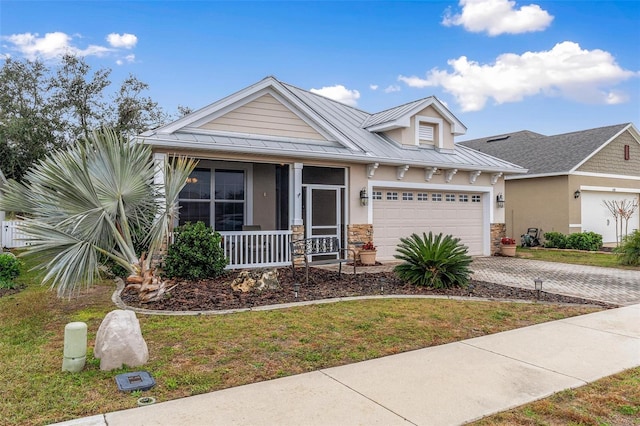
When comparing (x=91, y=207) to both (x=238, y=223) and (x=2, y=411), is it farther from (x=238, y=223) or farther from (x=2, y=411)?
(x=238, y=223)

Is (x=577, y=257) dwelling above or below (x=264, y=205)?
below

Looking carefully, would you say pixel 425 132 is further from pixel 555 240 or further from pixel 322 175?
pixel 555 240

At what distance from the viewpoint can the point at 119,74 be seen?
71.4ft

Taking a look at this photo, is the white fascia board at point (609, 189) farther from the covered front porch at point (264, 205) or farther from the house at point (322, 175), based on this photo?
the covered front porch at point (264, 205)

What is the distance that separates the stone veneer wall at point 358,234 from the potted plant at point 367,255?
0.71 ft

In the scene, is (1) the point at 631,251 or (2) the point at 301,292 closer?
(2) the point at 301,292

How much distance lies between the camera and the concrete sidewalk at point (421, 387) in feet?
10.0

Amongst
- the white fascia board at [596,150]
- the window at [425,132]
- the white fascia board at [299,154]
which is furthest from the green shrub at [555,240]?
the window at [425,132]

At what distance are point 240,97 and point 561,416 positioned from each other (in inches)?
380

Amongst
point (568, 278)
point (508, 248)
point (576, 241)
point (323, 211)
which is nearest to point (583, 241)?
point (576, 241)

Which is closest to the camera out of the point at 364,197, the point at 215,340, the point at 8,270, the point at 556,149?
the point at 215,340

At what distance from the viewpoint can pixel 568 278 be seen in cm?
991

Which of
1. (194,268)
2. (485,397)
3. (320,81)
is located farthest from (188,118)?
(320,81)

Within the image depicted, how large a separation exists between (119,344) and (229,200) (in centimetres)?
877
